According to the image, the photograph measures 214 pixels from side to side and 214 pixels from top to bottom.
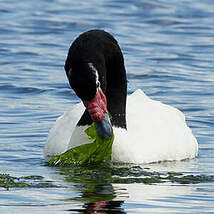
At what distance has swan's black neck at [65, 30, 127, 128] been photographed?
40.0 feet

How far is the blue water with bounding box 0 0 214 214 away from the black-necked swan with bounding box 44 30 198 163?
0.28 metres

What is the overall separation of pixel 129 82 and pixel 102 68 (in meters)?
7.34

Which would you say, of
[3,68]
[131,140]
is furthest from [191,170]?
[3,68]

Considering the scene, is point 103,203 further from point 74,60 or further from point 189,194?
point 74,60

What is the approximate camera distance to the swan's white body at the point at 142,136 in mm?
13234

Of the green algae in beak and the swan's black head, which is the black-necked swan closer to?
the swan's black head

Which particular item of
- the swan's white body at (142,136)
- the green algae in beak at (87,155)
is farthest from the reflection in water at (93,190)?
the swan's white body at (142,136)

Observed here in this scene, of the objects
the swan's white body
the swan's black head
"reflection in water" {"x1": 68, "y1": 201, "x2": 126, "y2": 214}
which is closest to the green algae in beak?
the swan's white body

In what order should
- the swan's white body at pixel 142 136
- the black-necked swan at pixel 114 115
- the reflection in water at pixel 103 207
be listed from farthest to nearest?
the swan's white body at pixel 142 136 → the black-necked swan at pixel 114 115 → the reflection in water at pixel 103 207

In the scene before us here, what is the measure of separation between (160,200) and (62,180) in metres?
1.53

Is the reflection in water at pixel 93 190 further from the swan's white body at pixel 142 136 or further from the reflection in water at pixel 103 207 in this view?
the swan's white body at pixel 142 136

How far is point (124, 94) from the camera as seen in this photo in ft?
46.0

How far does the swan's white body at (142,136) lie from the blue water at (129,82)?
23 cm

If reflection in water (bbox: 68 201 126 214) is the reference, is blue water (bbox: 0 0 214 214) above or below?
below
